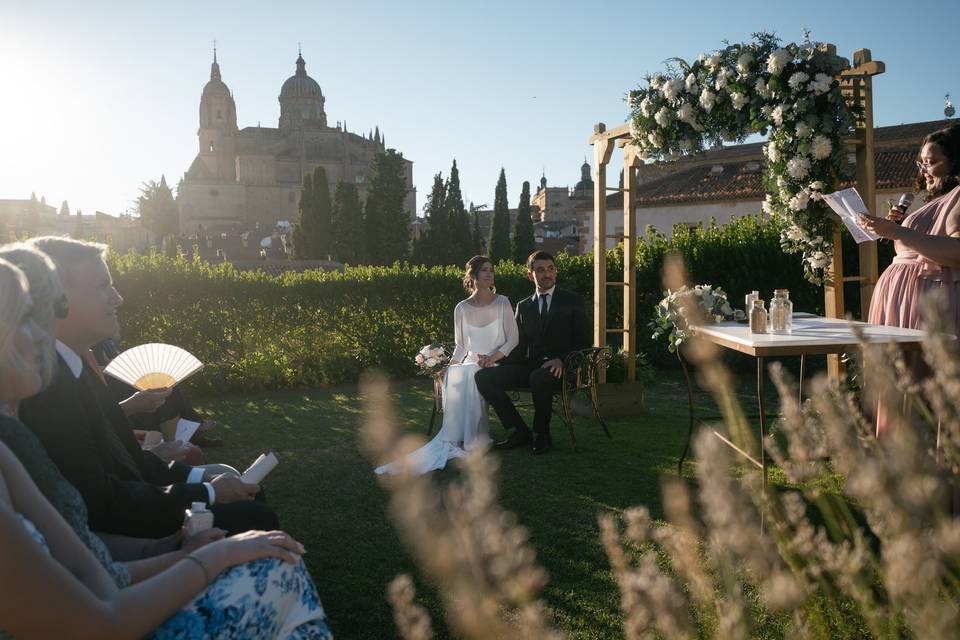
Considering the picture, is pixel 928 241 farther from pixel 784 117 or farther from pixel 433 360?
pixel 433 360

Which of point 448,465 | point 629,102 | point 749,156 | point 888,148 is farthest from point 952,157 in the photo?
point 749,156

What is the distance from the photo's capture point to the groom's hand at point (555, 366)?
259 inches

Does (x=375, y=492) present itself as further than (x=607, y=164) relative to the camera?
No

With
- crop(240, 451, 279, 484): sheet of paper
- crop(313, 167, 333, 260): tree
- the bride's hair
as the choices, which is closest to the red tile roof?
the bride's hair

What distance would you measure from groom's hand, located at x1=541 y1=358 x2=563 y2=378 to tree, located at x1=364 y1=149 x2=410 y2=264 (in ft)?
144

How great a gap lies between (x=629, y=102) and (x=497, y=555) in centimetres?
709

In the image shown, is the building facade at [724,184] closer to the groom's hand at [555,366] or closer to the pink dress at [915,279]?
the groom's hand at [555,366]

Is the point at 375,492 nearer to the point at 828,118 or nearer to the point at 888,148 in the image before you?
the point at 828,118

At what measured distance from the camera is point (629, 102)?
7.37m

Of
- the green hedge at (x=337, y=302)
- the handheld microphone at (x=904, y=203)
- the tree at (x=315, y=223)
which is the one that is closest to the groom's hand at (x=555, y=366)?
the handheld microphone at (x=904, y=203)

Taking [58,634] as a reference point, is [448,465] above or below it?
below

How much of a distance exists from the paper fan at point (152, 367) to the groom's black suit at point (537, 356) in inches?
117

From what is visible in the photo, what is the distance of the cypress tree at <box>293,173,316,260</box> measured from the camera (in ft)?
184

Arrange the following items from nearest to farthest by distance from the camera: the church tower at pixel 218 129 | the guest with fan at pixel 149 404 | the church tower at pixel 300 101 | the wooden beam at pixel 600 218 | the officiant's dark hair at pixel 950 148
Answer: the guest with fan at pixel 149 404
the officiant's dark hair at pixel 950 148
the wooden beam at pixel 600 218
the church tower at pixel 300 101
the church tower at pixel 218 129
